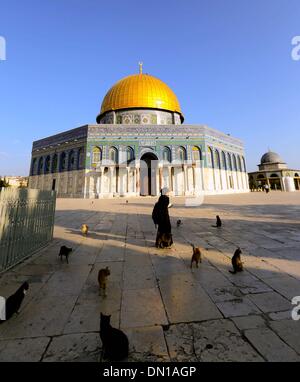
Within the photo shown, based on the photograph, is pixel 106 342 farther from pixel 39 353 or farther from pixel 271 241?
pixel 271 241

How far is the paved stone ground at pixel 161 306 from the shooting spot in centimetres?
143

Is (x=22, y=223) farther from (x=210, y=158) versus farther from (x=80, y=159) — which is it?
(x=210, y=158)

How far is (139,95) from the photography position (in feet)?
97.0

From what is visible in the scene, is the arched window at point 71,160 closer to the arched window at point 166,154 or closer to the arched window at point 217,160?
the arched window at point 166,154

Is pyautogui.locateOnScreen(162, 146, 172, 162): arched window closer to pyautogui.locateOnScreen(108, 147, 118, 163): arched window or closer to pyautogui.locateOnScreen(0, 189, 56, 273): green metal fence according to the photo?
pyautogui.locateOnScreen(108, 147, 118, 163): arched window

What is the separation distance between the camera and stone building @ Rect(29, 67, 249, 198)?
26.4 m

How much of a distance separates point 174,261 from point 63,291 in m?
1.74

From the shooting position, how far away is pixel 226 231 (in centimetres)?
559

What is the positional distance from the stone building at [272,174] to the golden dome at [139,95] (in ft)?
99.0

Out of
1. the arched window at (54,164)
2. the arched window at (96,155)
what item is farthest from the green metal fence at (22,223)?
the arched window at (54,164)

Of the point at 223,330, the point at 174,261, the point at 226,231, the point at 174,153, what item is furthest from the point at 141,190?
the point at 223,330

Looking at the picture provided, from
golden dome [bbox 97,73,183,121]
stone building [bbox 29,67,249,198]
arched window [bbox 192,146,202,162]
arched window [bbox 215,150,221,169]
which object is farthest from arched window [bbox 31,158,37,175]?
arched window [bbox 215,150,221,169]

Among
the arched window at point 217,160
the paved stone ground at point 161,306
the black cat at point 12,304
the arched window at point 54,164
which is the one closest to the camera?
the paved stone ground at point 161,306
